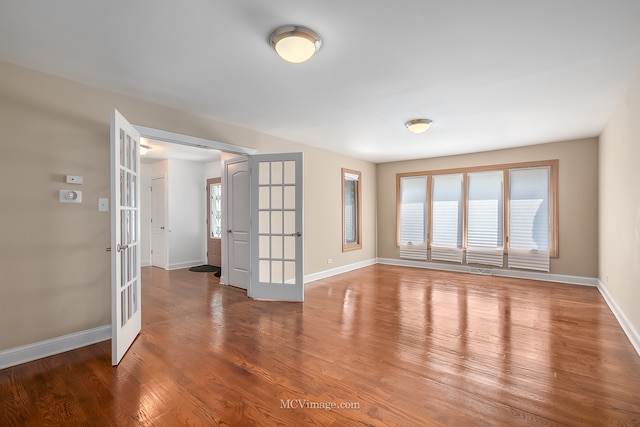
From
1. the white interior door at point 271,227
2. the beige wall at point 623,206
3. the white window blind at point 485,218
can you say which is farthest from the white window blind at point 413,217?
the white interior door at point 271,227

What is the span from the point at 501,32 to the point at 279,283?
3816 mm

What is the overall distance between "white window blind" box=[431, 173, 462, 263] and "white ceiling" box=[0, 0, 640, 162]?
258 cm

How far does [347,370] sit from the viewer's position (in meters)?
2.48

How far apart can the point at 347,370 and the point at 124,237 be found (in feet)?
7.65

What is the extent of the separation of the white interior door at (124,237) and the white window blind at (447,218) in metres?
5.89

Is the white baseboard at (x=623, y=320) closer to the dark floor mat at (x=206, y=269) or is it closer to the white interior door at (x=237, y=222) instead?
the white interior door at (x=237, y=222)

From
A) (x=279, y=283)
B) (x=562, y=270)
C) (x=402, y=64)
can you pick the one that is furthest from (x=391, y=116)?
(x=562, y=270)

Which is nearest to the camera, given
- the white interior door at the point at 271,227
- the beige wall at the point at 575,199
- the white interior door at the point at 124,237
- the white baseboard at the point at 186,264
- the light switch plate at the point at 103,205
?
the white interior door at the point at 124,237

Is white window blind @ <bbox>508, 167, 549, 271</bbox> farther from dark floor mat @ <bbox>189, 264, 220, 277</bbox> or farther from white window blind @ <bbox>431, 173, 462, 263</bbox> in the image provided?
dark floor mat @ <bbox>189, 264, 220, 277</bbox>

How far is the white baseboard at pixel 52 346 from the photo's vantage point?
2.59 meters

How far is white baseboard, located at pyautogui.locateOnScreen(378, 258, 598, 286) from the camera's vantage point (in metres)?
5.41

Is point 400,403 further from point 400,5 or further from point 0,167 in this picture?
point 0,167

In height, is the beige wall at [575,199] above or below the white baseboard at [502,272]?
above

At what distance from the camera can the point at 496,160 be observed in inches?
244
